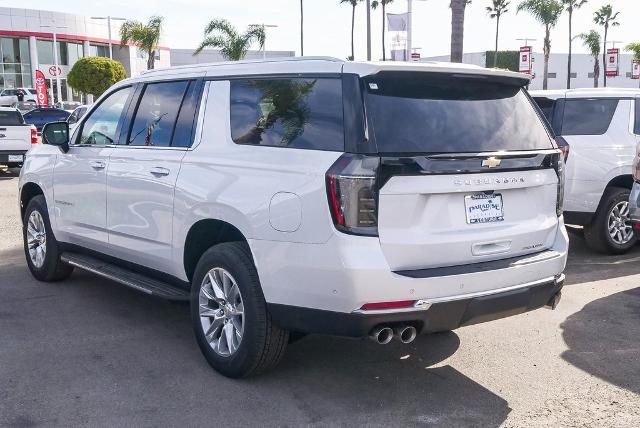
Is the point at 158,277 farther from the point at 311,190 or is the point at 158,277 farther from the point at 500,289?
the point at 500,289

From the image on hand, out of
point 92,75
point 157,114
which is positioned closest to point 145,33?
point 92,75

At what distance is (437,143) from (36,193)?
15.0ft

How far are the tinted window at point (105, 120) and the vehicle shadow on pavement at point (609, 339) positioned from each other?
3892 millimetres

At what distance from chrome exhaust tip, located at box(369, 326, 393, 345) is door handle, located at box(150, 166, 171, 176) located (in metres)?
1.94

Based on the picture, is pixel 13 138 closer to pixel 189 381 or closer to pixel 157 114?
pixel 157 114


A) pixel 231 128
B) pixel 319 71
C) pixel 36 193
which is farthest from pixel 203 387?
pixel 36 193

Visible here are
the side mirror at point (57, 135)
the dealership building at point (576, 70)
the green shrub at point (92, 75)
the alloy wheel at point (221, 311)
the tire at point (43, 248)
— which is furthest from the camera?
the dealership building at point (576, 70)

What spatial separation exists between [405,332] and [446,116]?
1.25m

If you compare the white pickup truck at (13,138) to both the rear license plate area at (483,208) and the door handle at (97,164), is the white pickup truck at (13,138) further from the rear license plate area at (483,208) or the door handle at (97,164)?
the rear license plate area at (483,208)

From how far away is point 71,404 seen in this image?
4129mm

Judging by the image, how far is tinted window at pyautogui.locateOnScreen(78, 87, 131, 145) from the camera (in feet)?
19.1

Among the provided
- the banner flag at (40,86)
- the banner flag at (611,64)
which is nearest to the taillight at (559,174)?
the banner flag at (40,86)

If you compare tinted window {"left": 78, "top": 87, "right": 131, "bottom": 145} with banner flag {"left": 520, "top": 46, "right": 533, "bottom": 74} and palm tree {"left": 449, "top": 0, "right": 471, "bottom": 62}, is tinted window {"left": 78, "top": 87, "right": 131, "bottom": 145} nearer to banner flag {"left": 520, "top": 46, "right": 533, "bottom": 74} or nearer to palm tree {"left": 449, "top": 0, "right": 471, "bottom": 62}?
palm tree {"left": 449, "top": 0, "right": 471, "bottom": 62}

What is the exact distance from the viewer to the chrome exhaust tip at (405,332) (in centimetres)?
388
